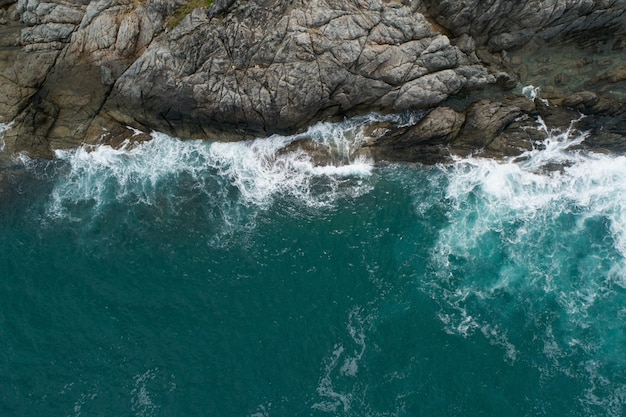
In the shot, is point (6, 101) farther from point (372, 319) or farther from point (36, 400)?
point (372, 319)

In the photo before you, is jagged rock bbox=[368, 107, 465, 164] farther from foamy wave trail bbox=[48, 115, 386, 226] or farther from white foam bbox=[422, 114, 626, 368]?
white foam bbox=[422, 114, 626, 368]

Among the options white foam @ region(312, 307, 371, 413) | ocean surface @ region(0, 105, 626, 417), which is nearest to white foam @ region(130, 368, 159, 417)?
ocean surface @ region(0, 105, 626, 417)

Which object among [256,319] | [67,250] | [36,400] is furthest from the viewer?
[67,250]

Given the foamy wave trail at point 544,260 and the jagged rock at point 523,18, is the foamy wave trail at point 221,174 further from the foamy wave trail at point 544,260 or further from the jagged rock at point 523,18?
the jagged rock at point 523,18

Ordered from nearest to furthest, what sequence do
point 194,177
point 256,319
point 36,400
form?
point 36,400 < point 256,319 < point 194,177

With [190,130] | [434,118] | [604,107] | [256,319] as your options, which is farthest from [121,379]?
[604,107]

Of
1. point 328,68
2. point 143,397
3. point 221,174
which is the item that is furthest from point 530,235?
point 143,397
